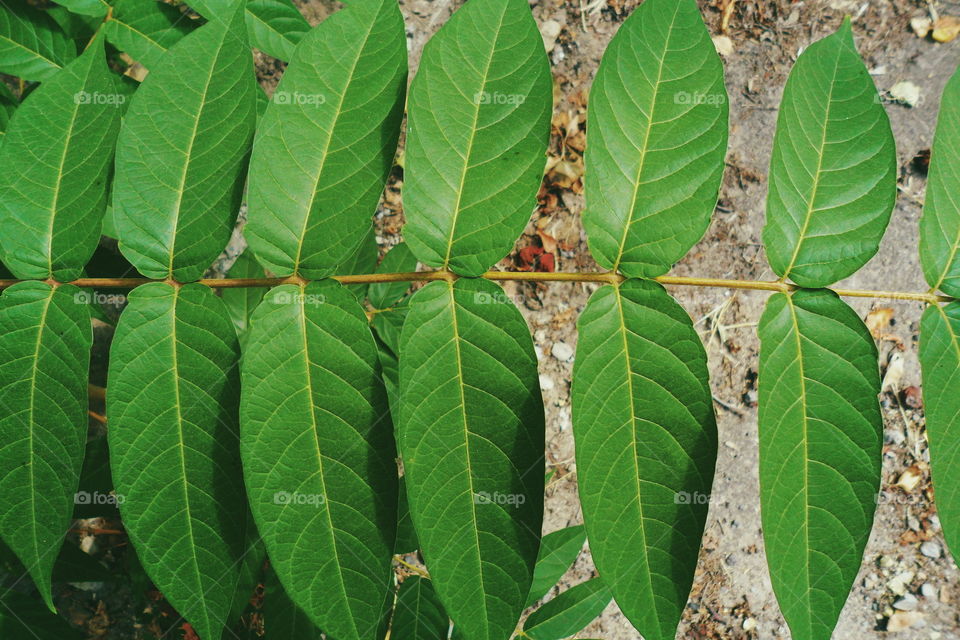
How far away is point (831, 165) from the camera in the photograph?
1494mm

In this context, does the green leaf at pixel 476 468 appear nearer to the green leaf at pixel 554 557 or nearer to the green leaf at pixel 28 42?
the green leaf at pixel 554 557

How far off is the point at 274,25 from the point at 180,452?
1.50 metres

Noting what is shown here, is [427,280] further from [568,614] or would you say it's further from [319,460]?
[568,614]

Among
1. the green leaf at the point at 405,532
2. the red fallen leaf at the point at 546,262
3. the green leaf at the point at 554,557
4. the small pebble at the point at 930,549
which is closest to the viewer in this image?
the green leaf at the point at 405,532

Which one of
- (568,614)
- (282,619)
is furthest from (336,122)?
(568,614)

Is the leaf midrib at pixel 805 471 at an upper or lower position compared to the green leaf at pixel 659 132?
lower

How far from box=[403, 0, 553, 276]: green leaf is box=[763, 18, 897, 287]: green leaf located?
0.58 meters

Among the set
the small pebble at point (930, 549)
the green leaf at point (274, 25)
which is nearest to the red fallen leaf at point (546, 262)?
the green leaf at point (274, 25)

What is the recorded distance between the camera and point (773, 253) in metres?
1.53

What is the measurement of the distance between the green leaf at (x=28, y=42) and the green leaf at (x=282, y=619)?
184 cm

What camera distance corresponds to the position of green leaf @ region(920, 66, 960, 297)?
4.95 ft

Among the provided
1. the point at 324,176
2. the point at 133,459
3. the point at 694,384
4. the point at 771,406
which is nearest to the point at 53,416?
the point at 133,459

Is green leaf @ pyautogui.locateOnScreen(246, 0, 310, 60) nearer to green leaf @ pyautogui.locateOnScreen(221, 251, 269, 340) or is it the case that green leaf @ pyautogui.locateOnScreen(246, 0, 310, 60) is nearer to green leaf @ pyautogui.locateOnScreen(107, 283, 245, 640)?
green leaf @ pyautogui.locateOnScreen(221, 251, 269, 340)

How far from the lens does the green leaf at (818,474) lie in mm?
1349
